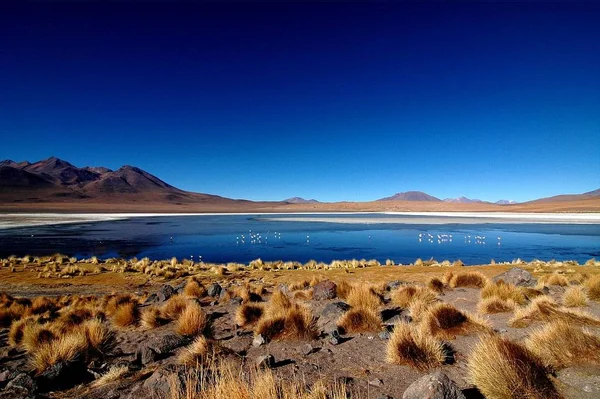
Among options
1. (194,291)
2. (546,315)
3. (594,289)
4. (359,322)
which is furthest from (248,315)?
(594,289)

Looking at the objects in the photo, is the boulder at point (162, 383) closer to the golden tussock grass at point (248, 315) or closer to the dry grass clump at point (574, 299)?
→ the golden tussock grass at point (248, 315)

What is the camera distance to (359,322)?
6.89 metres

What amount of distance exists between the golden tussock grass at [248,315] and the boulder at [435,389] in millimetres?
4784

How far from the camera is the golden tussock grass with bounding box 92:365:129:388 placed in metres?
4.95

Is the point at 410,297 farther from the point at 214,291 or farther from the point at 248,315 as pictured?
the point at 214,291

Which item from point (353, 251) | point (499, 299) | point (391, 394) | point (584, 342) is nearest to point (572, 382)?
point (584, 342)

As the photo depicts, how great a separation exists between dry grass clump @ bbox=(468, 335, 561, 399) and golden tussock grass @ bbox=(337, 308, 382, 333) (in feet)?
9.03

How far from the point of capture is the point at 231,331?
7434mm

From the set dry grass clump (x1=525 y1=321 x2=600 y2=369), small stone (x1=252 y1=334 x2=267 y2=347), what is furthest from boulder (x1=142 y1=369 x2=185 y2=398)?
dry grass clump (x1=525 y1=321 x2=600 y2=369)

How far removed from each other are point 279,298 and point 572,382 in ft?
20.1

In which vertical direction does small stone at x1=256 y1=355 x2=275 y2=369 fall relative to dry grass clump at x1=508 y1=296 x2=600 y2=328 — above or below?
below

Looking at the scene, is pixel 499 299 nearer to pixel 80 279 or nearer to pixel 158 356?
pixel 158 356

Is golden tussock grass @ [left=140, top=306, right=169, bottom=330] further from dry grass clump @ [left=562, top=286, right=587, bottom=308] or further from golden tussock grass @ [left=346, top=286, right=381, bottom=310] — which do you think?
dry grass clump @ [left=562, top=286, right=587, bottom=308]

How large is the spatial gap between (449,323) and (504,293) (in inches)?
134
